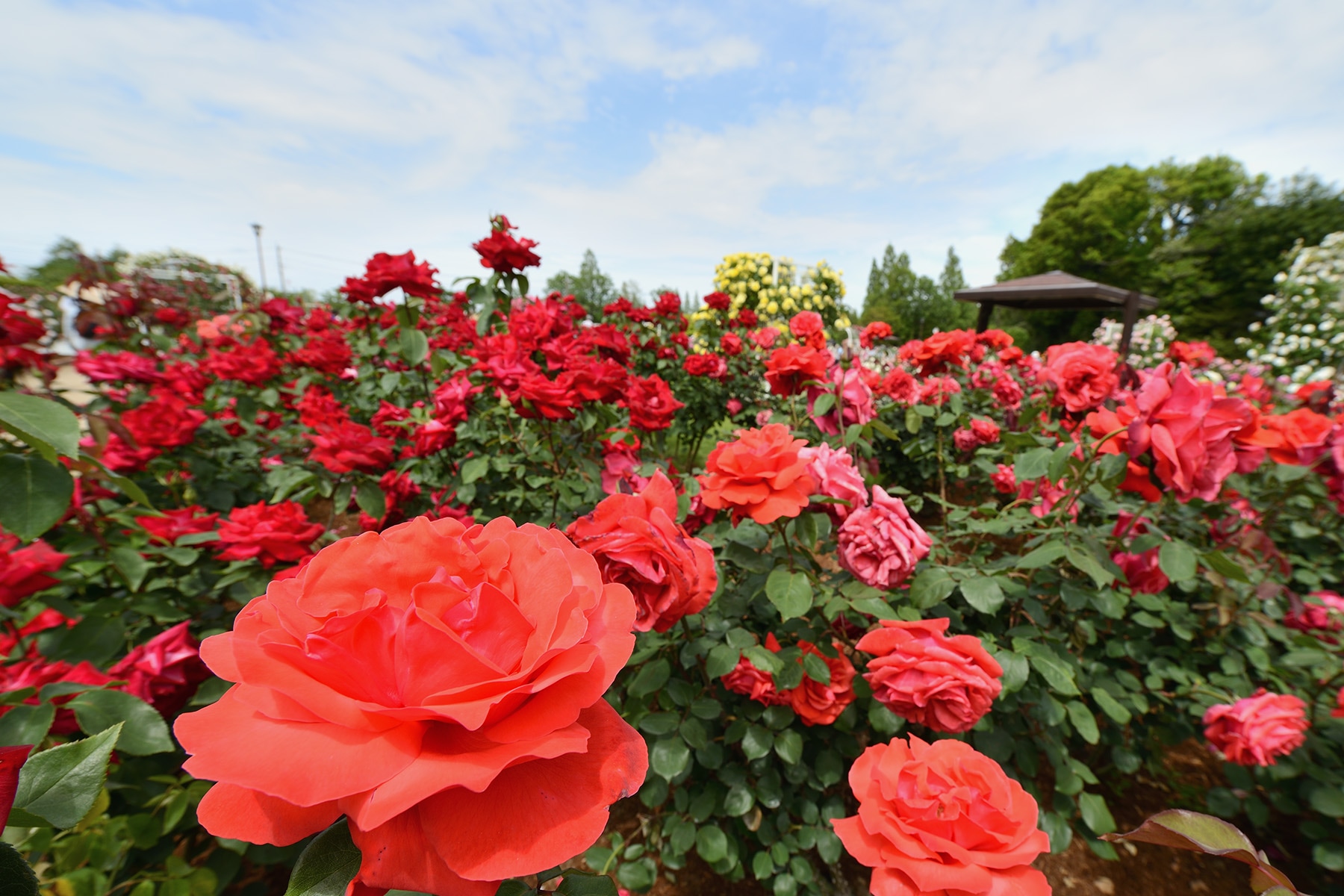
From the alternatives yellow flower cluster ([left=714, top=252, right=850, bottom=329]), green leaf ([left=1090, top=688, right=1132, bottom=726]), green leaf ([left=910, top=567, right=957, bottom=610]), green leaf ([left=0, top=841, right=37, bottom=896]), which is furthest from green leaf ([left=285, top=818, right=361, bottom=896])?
yellow flower cluster ([left=714, top=252, right=850, bottom=329])

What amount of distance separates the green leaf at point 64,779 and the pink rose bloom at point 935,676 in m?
0.94

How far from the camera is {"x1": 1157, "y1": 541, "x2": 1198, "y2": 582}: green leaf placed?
3.61 feet

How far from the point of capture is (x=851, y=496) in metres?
1.03

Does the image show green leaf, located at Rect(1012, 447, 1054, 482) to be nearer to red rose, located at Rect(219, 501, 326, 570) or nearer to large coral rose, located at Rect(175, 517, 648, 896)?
large coral rose, located at Rect(175, 517, 648, 896)

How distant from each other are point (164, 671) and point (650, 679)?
0.90 meters

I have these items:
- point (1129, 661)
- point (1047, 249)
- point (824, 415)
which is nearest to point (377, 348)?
point (824, 415)

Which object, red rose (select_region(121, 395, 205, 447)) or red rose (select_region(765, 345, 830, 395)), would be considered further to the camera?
red rose (select_region(121, 395, 205, 447))

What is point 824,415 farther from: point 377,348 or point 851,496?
point 377,348

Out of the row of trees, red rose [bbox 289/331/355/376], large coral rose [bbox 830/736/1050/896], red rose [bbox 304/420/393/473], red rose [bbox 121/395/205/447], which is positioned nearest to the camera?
large coral rose [bbox 830/736/1050/896]

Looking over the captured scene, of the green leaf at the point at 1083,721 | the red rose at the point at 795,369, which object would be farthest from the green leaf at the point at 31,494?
the green leaf at the point at 1083,721

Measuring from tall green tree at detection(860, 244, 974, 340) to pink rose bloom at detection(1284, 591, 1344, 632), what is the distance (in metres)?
23.4

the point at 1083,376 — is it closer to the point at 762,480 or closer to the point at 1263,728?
the point at 1263,728

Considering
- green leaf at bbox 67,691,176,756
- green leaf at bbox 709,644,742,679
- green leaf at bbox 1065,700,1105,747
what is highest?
green leaf at bbox 709,644,742,679

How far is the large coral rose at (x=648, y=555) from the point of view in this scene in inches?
26.2
